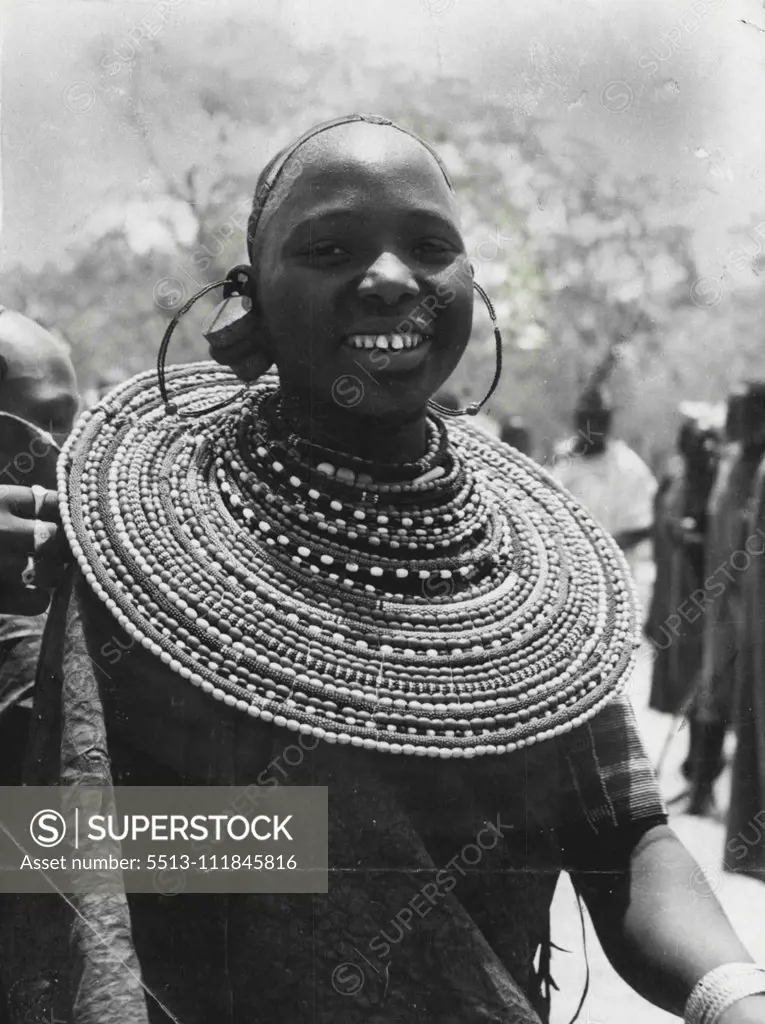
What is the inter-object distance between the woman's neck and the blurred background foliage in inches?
37.7

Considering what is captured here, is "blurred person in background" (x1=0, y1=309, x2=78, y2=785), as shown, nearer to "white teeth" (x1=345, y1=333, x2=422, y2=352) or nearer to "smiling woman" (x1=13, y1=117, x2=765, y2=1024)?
"smiling woman" (x1=13, y1=117, x2=765, y2=1024)

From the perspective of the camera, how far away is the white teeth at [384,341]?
2.09 m

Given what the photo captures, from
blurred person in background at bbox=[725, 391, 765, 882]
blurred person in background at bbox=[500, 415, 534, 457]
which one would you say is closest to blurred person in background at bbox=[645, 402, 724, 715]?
blurred person in background at bbox=[725, 391, 765, 882]

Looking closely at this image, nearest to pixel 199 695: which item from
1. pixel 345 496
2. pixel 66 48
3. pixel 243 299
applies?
pixel 345 496

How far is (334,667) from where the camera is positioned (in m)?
2.02

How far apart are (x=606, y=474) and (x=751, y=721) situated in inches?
72.7

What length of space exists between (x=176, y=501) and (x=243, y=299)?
406mm

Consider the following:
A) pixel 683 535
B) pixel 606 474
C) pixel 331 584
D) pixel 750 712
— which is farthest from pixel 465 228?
pixel 683 535

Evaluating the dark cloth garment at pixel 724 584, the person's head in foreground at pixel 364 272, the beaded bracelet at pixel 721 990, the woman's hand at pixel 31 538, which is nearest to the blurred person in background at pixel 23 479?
the woman's hand at pixel 31 538

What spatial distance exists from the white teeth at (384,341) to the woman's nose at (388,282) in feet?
0.19

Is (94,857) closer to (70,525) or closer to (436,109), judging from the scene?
(70,525)

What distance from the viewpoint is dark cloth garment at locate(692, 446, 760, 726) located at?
4.31 meters

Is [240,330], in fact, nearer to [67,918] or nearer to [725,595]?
[67,918]

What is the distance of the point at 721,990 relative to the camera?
6.74 feet
